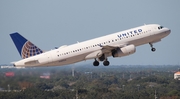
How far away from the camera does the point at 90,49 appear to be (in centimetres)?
9312

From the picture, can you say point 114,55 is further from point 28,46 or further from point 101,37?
point 28,46

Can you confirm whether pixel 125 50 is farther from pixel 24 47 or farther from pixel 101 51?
pixel 24 47

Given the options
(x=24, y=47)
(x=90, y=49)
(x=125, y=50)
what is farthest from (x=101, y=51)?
(x=24, y=47)

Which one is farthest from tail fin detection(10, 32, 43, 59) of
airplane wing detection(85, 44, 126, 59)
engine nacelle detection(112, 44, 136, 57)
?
engine nacelle detection(112, 44, 136, 57)

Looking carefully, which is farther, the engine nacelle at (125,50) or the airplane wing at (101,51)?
the engine nacelle at (125,50)

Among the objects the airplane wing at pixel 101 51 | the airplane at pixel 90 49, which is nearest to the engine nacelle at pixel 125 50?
the airplane at pixel 90 49

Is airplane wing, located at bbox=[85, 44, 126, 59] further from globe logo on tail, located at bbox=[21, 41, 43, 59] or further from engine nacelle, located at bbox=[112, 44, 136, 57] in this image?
globe logo on tail, located at bbox=[21, 41, 43, 59]

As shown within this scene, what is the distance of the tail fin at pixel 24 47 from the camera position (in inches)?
3661

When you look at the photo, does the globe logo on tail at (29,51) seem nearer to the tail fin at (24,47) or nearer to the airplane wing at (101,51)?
the tail fin at (24,47)

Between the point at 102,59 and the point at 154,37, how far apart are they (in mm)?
9273

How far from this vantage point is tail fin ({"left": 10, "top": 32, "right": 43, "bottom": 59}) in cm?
9299

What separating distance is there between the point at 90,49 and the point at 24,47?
1050cm

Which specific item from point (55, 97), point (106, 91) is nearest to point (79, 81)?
point (106, 91)

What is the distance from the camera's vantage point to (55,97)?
139m
